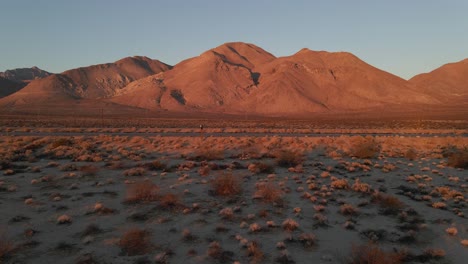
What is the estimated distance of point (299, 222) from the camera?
37.9ft

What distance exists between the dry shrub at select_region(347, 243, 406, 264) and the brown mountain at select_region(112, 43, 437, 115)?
418 feet

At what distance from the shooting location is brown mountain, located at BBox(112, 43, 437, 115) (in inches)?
5694

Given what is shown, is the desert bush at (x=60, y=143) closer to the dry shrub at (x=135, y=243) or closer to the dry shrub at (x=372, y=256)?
the dry shrub at (x=135, y=243)

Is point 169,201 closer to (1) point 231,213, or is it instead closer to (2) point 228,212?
(2) point 228,212

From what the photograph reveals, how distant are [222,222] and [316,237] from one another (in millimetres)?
2850

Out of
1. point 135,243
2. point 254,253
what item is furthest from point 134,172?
point 254,253

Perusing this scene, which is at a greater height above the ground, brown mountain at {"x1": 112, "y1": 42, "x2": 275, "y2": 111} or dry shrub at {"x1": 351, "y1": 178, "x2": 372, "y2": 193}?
brown mountain at {"x1": 112, "y1": 42, "x2": 275, "y2": 111}

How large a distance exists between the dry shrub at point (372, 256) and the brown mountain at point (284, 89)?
418ft

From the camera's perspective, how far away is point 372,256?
328 inches

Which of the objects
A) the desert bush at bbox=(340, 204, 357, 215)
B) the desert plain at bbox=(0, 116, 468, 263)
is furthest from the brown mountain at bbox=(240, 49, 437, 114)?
the desert bush at bbox=(340, 204, 357, 215)

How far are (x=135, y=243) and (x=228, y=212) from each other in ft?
11.1

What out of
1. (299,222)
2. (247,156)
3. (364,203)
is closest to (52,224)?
(299,222)

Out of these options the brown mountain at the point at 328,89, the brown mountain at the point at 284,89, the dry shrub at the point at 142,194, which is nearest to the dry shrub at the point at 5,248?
the dry shrub at the point at 142,194

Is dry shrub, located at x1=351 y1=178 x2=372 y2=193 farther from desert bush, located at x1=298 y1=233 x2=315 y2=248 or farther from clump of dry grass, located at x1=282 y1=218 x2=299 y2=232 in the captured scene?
desert bush, located at x1=298 y1=233 x2=315 y2=248
